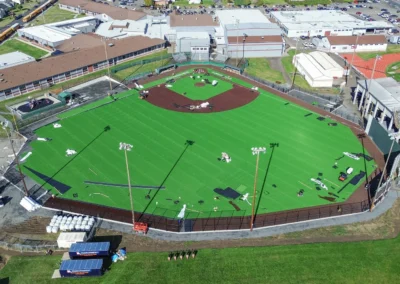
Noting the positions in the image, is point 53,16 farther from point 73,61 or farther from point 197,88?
point 197,88

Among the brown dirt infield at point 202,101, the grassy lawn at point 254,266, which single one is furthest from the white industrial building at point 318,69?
the grassy lawn at point 254,266

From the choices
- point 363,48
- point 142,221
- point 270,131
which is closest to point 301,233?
point 142,221

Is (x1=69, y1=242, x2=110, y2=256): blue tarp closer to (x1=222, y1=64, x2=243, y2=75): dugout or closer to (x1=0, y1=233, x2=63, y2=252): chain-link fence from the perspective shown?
(x1=0, y1=233, x2=63, y2=252): chain-link fence

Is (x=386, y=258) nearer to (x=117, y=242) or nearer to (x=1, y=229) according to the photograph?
(x=117, y=242)

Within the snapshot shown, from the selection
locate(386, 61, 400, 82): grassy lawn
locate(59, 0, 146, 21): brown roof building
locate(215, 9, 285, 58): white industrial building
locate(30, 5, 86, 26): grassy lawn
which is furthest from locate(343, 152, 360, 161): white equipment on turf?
locate(30, 5, 86, 26): grassy lawn

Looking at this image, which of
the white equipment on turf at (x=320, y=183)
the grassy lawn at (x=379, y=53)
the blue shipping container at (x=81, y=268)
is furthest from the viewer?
the grassy lawn at (x=379, y=53)

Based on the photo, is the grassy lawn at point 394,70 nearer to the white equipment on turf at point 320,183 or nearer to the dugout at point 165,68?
the white equipment on turf at point 320,183

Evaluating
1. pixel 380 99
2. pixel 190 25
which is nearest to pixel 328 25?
pixel 190 25

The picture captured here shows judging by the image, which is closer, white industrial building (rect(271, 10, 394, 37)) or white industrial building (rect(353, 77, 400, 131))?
white industrial building (rect(353, 77, 400, 131))
